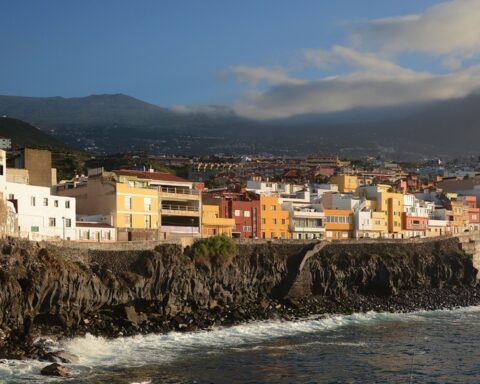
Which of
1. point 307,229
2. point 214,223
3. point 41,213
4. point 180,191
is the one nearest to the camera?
point 41,213

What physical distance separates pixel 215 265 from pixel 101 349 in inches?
850

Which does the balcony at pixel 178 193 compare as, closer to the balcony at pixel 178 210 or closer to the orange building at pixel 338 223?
the balcony at pixel 178 210

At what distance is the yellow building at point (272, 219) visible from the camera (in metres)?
91.8

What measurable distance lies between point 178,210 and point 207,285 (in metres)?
11.9

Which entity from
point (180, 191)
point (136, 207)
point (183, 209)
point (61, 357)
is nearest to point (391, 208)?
point (180, 191)

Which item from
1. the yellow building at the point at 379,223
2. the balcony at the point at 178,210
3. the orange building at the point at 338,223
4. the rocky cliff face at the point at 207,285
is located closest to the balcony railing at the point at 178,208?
the balcony at the point at 178,210

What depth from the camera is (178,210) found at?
78.8 m

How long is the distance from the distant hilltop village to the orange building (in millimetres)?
123

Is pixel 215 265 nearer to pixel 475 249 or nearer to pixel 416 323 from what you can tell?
pixel 416 323

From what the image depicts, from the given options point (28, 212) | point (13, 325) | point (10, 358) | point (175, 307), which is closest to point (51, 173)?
point (28, 212)

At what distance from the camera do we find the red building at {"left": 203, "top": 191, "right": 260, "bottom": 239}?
87875mm

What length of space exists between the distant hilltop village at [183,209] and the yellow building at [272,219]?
112 millimetres

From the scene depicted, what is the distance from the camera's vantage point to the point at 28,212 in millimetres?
62250

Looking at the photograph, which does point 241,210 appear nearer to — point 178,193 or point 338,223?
point 178,193
